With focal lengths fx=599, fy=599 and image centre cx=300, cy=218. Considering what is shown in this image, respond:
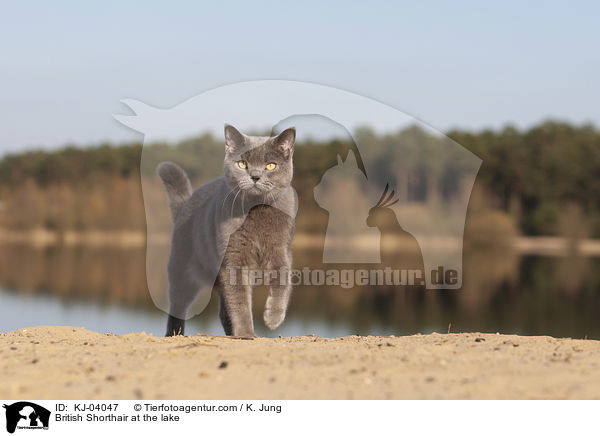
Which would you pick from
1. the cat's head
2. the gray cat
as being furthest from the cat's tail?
the cat's head

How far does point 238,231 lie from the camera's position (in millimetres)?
5898

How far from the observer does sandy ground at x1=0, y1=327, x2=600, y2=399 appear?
139 inches

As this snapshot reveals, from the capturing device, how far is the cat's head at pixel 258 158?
5512 millimetres

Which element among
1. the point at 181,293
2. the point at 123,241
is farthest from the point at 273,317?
the point at 123,241

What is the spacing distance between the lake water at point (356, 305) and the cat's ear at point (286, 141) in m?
1.76

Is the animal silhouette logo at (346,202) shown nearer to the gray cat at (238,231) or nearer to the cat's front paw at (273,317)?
the gray cat at (238,231)

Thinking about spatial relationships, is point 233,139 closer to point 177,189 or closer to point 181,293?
point 177,189

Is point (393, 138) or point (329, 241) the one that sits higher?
point (393, 138)

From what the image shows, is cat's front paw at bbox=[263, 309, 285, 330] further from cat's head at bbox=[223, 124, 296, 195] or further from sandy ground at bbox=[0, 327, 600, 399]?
cat's head at bbox=[223, 124, 296, 195]

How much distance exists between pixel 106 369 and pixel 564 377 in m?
3.00

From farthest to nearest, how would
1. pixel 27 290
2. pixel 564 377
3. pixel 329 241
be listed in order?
pixel 27 290 → pixel 329 241 → pixel 564 377
